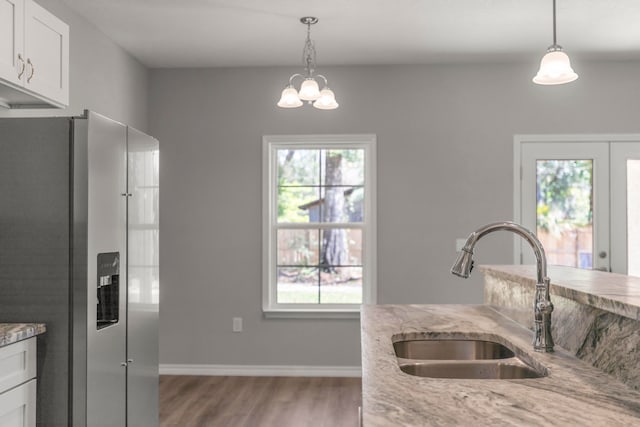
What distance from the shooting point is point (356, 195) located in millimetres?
5000

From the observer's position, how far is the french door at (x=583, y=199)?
187 inches

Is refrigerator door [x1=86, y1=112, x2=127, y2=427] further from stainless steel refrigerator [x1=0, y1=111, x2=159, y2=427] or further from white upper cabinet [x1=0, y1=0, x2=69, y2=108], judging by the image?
white upper cabinet [x1=0, y1=0, x2=69, y2=108]

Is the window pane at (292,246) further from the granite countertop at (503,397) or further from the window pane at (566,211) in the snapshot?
the granite countertop at (503,397)

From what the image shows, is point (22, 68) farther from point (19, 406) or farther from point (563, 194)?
point (563, 194)

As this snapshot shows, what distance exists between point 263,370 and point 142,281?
2223 millimetres

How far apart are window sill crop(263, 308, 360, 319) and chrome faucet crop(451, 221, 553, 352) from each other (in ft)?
10.3

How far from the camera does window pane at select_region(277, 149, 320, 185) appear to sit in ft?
16.4

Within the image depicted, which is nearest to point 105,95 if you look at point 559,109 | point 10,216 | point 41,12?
point 41,12

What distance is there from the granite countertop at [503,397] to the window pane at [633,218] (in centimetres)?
343

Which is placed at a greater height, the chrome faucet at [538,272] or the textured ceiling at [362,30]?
the textured ceiling at [362,30]

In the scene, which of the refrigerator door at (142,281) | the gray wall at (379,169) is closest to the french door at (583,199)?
the gray wall at (379,169)

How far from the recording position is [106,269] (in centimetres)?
260

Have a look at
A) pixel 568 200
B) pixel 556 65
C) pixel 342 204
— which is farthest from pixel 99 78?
pixel 568 200

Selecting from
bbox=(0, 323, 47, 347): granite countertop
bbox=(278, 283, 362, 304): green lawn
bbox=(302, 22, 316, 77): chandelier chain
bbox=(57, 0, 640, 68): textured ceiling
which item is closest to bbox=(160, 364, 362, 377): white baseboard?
bbox=(278, 283, 362, 304): green lawn
